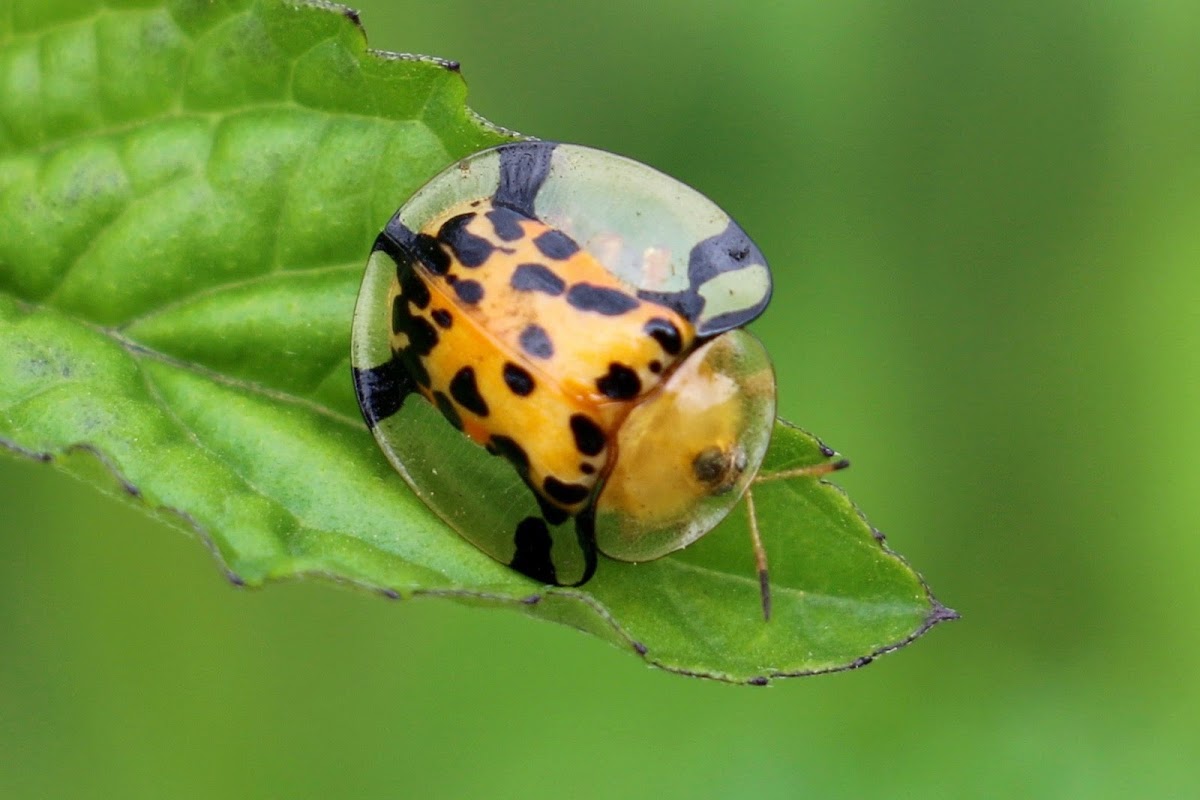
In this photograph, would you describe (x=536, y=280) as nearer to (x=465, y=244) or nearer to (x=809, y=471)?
(x=465, y=244)

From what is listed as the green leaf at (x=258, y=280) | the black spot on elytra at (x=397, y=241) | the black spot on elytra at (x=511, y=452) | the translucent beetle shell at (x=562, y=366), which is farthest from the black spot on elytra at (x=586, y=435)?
the black spot on elytra at (x=397, y=241)

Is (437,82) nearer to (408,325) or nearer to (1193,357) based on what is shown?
(408,325)

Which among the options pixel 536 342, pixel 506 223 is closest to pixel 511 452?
pixel 536 342

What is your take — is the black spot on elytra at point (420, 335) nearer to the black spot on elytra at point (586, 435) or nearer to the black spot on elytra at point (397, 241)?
the black spot on elytra at point (397, 241)

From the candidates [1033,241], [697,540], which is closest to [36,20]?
[697,540]

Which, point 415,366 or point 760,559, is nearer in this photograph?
point 760,559
